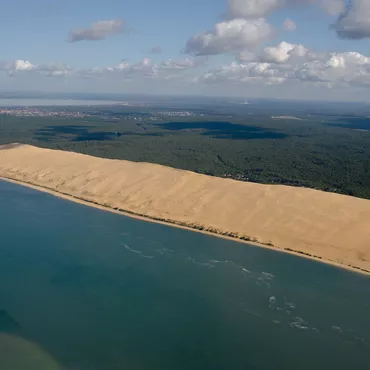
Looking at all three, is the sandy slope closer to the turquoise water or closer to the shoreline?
the shoreline

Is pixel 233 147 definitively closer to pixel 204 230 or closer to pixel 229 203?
pixel 229 203

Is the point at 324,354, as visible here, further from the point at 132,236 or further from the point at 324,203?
the point at 324,203

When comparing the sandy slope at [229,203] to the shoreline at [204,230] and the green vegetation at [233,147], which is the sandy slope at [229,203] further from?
the green vegetation at [233,147]

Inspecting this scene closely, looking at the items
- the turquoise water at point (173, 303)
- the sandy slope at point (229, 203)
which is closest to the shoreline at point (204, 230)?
the sandy slope at point (229, 203)

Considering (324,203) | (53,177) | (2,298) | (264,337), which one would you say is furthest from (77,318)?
(53,177)


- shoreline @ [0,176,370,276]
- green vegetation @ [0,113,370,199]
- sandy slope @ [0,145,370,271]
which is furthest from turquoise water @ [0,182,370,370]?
green vegetation @ [0,113,370,199]

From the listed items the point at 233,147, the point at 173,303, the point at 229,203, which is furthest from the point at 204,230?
the point at 233,147
